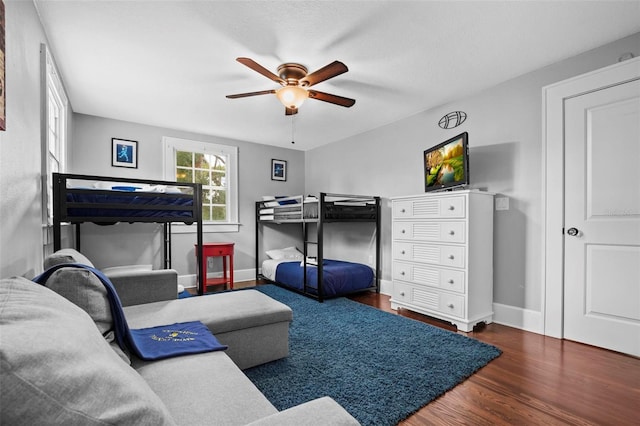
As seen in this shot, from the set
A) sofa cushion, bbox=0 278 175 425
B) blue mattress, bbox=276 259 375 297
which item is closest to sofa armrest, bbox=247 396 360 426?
sofa cushion, bbox=0 278 175 425

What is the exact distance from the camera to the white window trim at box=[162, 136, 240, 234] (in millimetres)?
4340

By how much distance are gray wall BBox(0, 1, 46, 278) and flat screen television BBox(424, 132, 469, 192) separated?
312 centimetres

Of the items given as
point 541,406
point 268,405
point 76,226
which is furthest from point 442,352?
point 76,226

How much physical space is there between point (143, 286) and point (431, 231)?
2557 millimetres

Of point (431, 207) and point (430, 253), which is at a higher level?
point (431, 207)

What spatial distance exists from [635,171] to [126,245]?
5168mm

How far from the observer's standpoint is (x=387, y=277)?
4.14 metres

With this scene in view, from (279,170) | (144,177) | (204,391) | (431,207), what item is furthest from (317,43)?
(279,170)

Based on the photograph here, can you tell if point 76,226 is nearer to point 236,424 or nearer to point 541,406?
point 236,424

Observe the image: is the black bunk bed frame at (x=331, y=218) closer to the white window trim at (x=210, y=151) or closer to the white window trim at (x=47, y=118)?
the white window trim at (x=210, y=151)

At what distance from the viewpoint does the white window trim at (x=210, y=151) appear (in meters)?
4.34

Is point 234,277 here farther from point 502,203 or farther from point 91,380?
point 91,380

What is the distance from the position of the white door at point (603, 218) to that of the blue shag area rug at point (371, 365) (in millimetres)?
895

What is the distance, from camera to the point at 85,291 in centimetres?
120
